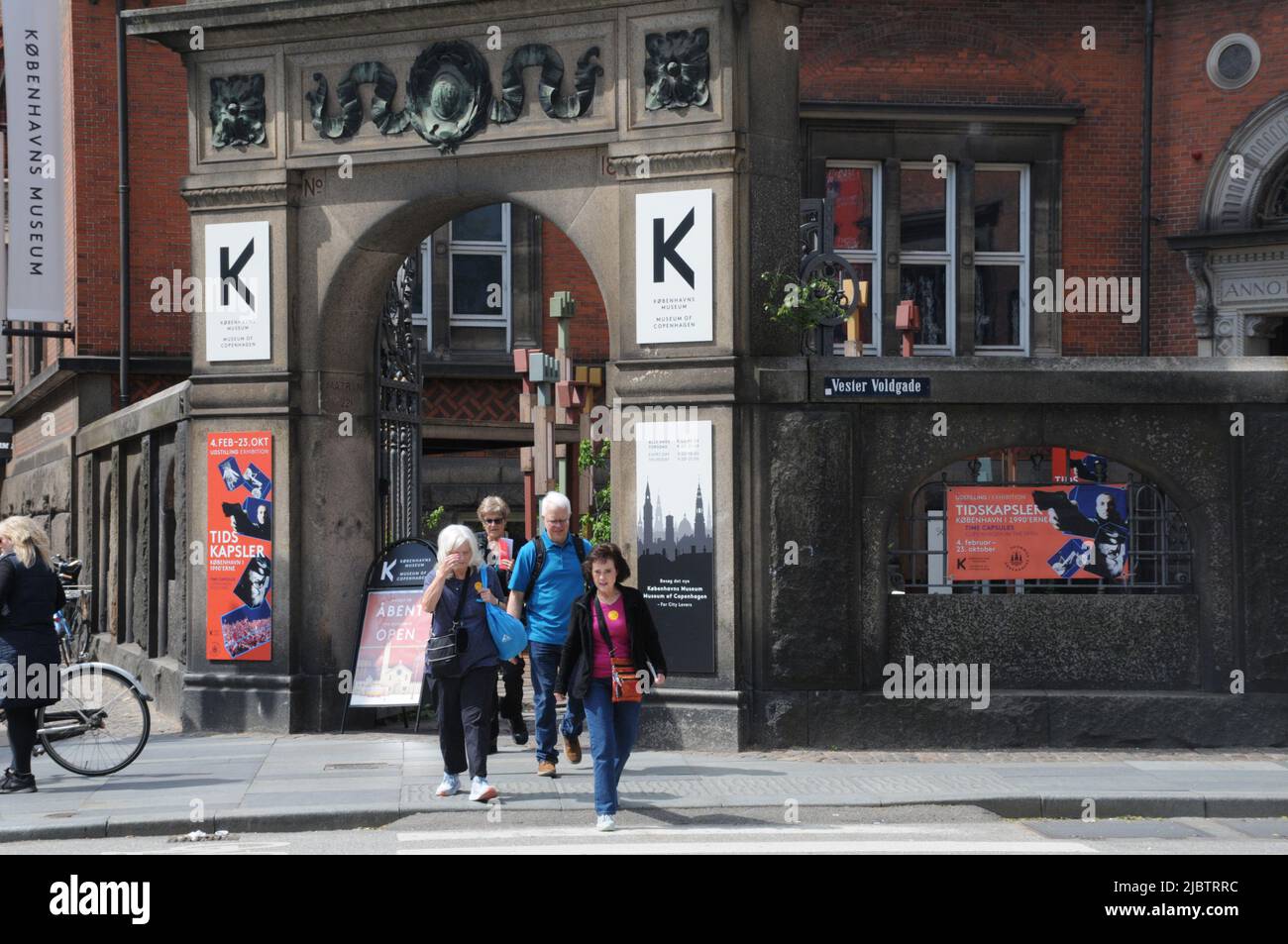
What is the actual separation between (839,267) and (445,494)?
11320 mm

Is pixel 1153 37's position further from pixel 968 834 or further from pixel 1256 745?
pixel 968 834

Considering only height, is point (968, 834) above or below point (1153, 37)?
below

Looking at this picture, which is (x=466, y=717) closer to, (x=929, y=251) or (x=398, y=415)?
(x=398, y=415)

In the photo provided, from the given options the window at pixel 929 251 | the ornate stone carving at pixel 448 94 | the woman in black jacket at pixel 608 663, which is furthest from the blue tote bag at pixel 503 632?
the window at pixel 929 251

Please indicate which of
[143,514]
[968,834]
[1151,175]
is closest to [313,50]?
[143,514]

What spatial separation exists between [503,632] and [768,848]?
7.55 ft

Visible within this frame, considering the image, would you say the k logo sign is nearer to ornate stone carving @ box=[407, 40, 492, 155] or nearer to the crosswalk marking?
ornate stone carving @ box=[407, 40, 492, 155]

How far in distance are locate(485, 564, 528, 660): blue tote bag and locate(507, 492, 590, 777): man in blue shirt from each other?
3.49 feet

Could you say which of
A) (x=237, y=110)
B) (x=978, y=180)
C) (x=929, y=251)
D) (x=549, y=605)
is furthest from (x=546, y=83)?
(x=978, y=180)

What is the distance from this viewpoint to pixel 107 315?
2220 cm

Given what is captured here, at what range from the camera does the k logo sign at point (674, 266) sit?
13.0 m

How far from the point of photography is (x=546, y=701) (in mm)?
11625

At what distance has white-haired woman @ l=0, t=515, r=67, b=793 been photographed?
37.5 ft
